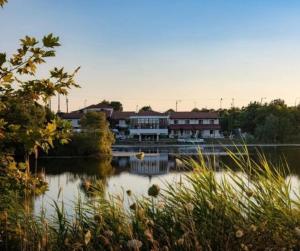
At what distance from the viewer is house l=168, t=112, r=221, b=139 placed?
69062 millimetres

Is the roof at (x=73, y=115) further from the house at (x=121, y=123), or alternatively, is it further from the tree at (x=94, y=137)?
the tree at (x=94, y=137)

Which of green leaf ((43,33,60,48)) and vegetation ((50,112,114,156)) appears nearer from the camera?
green leaf ((43,33,60,48))

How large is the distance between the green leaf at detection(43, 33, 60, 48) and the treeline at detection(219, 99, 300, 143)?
57.2 metres

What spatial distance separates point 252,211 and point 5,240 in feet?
5.95

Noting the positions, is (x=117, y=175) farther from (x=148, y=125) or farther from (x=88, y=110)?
(x=88, y=110)

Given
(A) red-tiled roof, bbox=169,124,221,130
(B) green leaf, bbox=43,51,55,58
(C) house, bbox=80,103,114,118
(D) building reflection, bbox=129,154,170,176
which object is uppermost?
(C) house, bbox=80,103,114,118

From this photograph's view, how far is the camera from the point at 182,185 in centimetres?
376

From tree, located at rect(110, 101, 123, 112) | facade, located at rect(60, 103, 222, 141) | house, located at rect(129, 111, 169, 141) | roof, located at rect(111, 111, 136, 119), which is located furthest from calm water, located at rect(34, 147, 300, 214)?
tree, located at rect(110, 101, 123, 112)

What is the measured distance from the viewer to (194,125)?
6981 centimetres

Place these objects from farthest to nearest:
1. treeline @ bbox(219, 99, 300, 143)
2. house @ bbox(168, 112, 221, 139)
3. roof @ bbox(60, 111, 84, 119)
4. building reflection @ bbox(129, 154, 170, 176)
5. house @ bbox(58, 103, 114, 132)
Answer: house @ bbox(58, 103, 114, 132) → roof @ bbox(60, 111, 84, 119) → house @ bbox(168, 112, 221, 139) → treeline @ bbox(219, 99, 300, 143) → building reflection @ bbox(129, 154, 170, 176)

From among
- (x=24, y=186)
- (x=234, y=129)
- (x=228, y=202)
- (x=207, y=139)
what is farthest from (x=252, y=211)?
(x=234, y=129)

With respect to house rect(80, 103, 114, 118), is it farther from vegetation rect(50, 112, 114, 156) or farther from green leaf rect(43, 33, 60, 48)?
green leaf rect(43, 33, 60, 48)

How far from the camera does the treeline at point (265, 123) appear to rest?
63469 millimetres

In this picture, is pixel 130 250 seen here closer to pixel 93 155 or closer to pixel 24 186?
pixel 24 186
